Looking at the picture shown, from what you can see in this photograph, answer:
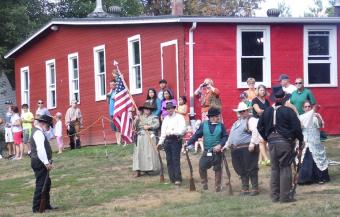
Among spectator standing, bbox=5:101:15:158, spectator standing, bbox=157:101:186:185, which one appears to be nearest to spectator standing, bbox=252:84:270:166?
spectator standing, bbox=157:101:186:185

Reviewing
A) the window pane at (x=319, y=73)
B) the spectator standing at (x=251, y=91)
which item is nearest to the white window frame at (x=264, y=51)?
the window pane at (x=319, y=73)

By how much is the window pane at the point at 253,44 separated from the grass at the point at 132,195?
11.8ft

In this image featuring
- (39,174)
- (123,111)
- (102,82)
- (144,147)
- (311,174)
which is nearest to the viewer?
(39,174)

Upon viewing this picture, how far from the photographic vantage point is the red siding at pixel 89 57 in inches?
918

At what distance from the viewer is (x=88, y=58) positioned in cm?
2677

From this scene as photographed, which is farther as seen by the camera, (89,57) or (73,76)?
(73,76)

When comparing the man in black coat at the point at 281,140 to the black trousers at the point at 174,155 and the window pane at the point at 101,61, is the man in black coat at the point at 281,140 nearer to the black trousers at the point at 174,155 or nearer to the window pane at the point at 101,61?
the black trousers at the point at 174,155

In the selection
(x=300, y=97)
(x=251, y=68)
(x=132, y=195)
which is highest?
(x=251, y=68)

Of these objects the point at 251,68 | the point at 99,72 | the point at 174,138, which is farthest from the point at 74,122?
the point at 174,138

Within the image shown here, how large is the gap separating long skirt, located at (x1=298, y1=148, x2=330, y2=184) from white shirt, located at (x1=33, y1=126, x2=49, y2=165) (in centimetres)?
514

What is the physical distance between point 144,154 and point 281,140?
5374 millimetres

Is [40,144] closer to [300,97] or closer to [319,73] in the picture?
[300,97]

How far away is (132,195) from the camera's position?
15.5 meters

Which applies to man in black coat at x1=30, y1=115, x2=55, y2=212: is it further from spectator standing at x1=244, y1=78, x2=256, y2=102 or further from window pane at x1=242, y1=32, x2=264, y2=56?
window pane at x1=242, y1=32, x2=264, y2=56
